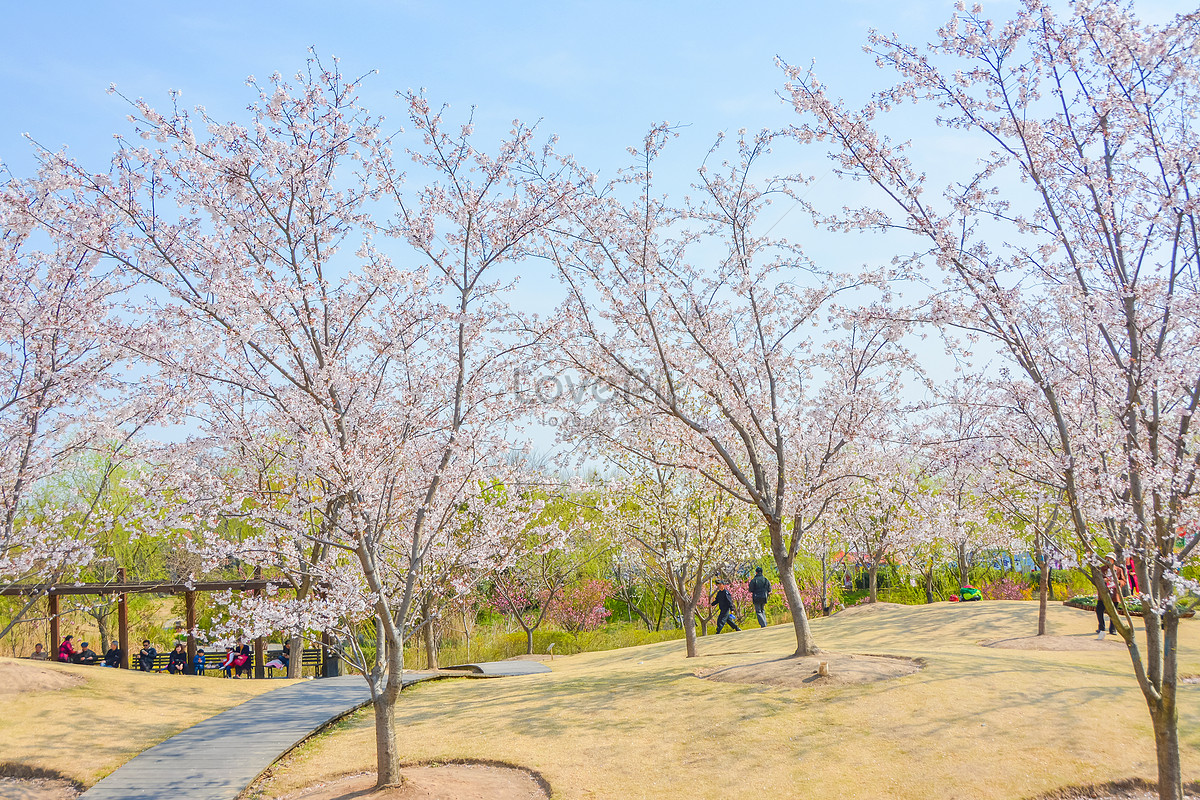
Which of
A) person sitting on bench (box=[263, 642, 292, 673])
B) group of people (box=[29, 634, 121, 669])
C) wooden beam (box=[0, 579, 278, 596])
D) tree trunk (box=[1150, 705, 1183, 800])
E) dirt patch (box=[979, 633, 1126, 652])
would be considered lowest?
person sitting on bench (box=[263, 642, 292, 673])

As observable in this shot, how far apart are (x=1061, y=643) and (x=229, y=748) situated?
14.0 meters

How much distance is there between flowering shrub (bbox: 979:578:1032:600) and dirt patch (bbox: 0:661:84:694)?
27.4m

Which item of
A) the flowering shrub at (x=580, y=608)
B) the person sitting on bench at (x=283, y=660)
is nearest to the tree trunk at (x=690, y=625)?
the person sitting on bench at (x=283, y=660)

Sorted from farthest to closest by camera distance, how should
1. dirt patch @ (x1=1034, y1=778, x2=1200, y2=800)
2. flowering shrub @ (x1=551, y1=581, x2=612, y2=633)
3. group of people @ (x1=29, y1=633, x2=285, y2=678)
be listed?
flowering shrub @ (x1=551, y1=581, x2=612, y2=633)
group of people @ (x1=29, y1=633, x2=285, y2=678)
dirt patch @ (x1=1034, y1=778, x2=1200, y2=800)

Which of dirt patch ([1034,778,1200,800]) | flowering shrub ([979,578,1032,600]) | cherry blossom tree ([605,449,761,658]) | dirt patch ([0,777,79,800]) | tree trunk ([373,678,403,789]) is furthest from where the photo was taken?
flowering shrub ([979,578,1032,600])

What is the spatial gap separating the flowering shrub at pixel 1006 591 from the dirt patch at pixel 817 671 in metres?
19.3

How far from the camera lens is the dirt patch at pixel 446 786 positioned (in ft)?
25.1

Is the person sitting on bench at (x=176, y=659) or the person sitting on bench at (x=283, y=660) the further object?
the person sitting on bench at (x=283, y=660)

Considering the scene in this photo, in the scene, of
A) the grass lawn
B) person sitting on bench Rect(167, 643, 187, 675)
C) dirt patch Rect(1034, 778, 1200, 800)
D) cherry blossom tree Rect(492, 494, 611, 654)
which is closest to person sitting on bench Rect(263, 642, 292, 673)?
person sitting on bench Rect(167, 643, 187, 675)

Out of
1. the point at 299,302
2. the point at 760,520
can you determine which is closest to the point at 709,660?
the point at 760,520

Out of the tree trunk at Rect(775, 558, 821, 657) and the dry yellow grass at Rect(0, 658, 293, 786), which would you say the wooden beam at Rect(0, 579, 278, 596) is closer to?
the dry yellow grass at Rect(0, 658, 293, 786)

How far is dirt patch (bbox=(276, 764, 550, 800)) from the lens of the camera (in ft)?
25.1

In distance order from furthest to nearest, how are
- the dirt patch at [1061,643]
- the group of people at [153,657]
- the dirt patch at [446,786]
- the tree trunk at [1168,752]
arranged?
1. the group of people at [153,657]
2. the dirt patch at [1061,643]
3. the dirt patch at [446,786]
4. the tree trunk at [1168,752]

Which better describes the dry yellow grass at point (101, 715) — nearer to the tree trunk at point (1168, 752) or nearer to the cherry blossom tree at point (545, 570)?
the cherry blossom tree at point (545, 570)
